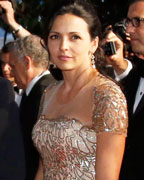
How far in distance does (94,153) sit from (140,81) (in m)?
0.74

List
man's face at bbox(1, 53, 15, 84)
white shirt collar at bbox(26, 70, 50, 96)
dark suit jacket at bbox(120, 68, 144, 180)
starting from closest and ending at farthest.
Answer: dark suit jacket at bbox(120, 68, 144, 180)
white shirt collar at bbox(26, 70, 50, 96)
man's face at bbox(1, 53, 15, 84)

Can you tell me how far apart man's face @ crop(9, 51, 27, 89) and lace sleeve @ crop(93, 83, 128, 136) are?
183 cm

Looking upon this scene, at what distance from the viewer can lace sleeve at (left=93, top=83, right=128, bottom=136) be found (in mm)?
2105

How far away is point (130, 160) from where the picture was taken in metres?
2.39

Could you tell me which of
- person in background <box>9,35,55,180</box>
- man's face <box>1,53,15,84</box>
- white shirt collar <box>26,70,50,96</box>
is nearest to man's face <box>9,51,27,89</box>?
person in background <box>9,35,55,180</box>

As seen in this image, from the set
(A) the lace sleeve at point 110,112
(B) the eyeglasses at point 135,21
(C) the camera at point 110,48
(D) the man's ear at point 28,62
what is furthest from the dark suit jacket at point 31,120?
(B) the eyeglasses at point 135,21

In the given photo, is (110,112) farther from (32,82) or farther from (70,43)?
(32,82)

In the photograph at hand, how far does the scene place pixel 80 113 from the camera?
2.28 m

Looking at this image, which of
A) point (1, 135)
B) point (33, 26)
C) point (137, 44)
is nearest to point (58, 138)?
point (1, 135)

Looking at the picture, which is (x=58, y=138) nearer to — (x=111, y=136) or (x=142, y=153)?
(x=111, y=136)

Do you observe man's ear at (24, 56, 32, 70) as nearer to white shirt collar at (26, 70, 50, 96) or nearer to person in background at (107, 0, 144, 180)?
white shirt collar at (26, 70, 50, 96)

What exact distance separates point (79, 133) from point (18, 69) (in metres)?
1.88

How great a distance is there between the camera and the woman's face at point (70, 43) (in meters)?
2.39

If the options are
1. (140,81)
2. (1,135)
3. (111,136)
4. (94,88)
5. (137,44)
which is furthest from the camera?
(140,81)
